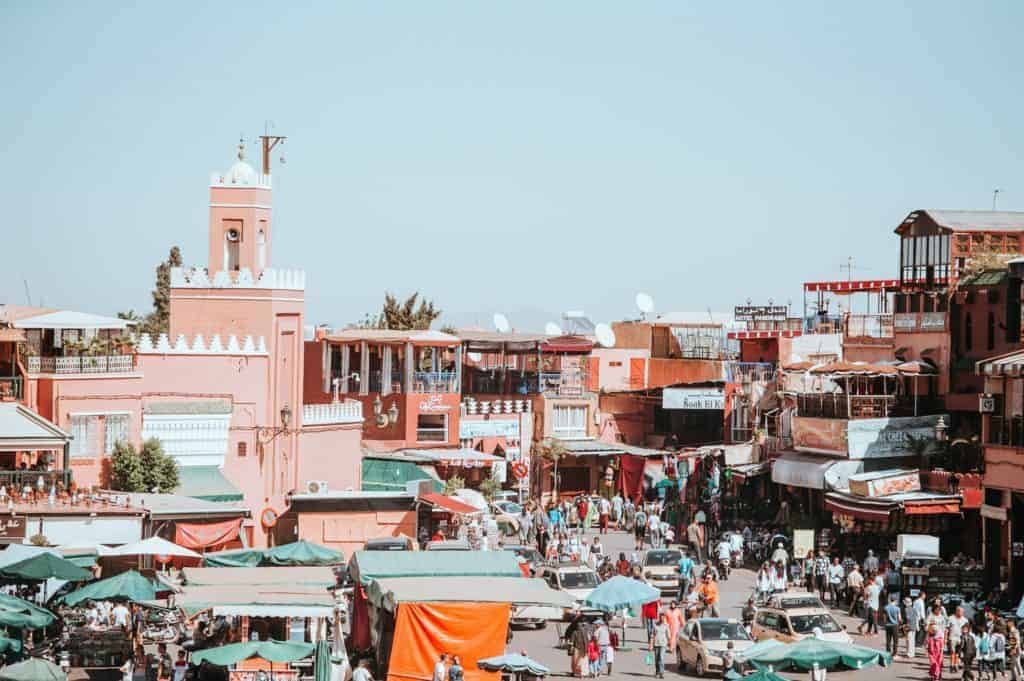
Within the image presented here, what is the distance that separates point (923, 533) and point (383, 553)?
14578 mm

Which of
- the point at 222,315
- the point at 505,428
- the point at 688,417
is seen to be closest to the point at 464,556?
the point at 222,315

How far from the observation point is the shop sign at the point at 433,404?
56.4 m

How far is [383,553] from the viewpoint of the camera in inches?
1253

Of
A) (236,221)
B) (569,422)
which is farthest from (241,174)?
(569,422)

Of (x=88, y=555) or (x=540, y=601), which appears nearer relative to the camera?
(x=540, y=601)

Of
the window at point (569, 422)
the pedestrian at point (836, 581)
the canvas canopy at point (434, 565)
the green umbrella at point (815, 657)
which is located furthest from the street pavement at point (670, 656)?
the window at point (569, 422)

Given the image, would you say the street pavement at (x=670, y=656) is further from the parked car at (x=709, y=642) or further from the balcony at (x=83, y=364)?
the balcony at (x=83, y=364)

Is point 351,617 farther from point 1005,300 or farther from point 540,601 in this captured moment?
point 1005,300

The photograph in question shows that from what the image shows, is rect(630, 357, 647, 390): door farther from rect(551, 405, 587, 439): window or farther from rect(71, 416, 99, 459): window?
rect(71, 416, 99, 459): window

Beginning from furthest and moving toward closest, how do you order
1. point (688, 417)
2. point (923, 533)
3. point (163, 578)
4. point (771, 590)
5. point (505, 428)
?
point (688, 417)
point (505, 428)
point (923, 533)
point (771, 590)
point (163, 578)

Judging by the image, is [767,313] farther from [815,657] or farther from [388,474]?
[815,657]

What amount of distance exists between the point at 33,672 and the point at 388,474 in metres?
28.0

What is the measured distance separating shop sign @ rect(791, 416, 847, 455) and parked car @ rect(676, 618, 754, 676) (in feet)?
48.9

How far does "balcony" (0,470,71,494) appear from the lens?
118 ft
